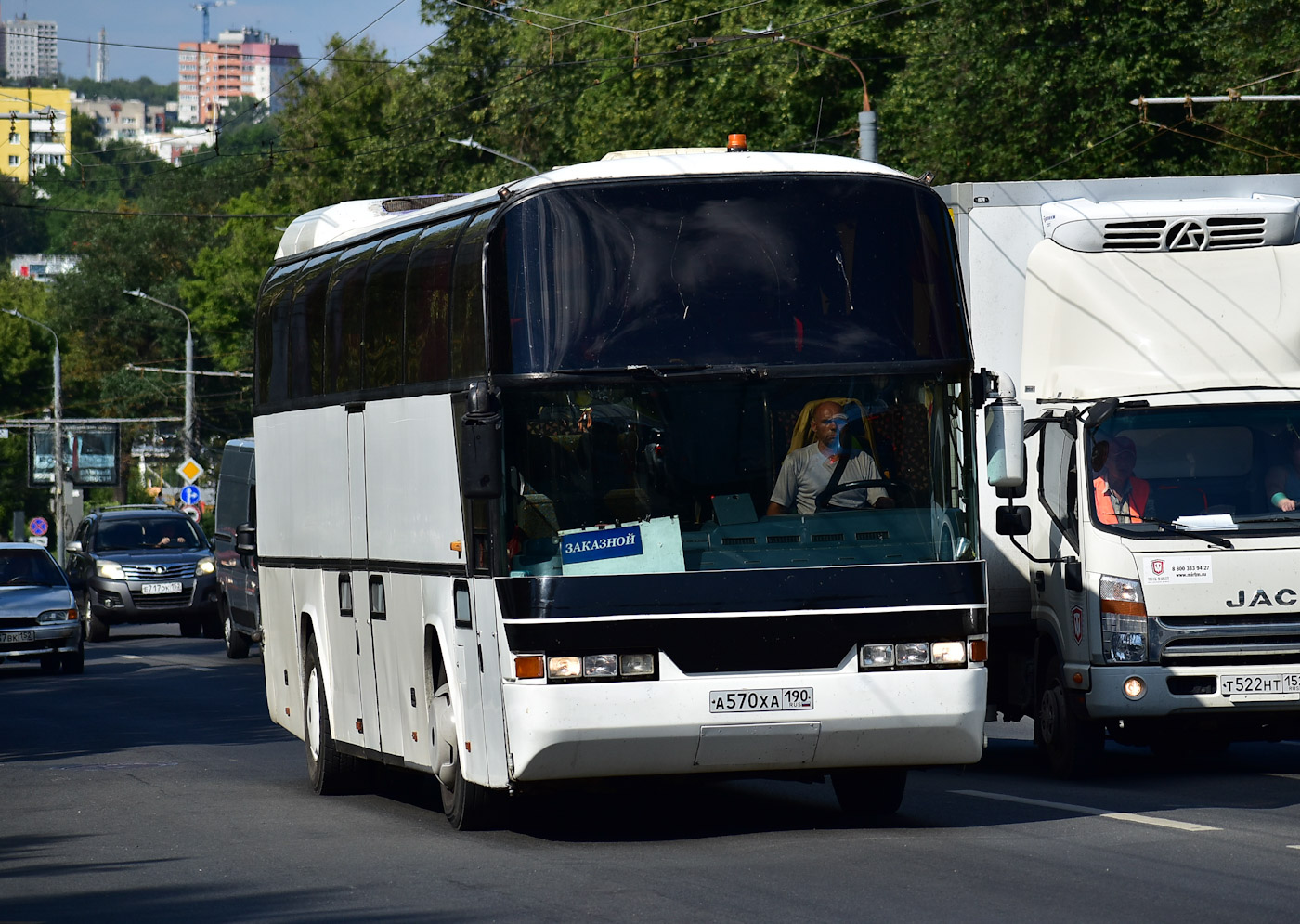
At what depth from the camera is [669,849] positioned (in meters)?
10.7

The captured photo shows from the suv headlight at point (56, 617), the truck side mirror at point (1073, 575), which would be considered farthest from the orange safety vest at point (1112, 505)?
the suv headlight at point (56, 617)

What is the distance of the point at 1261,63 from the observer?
36844mm

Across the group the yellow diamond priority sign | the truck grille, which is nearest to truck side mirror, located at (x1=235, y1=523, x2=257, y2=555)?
the truck grille

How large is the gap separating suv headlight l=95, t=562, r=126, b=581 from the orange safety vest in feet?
87.6

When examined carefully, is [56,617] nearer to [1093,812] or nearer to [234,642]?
[234,642]

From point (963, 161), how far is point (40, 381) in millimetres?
77637

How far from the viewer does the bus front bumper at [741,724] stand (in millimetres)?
10359

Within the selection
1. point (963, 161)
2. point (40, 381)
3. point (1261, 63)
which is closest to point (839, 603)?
point (1261, 63)

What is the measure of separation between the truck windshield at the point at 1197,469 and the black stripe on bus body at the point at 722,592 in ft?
9.91

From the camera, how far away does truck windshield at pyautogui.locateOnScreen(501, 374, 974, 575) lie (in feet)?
34.4

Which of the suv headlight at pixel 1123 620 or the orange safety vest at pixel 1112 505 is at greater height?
the orange safety vest at pixel 1112 505

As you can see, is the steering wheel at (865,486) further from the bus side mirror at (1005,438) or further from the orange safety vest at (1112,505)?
the orange safety vest at (1112,505)

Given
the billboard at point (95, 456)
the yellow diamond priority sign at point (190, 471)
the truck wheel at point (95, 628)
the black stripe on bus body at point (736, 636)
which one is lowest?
the truck wheel at point (95, 628)

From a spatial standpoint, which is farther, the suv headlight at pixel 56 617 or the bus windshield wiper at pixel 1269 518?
the suv headlight at pixel 56 617
